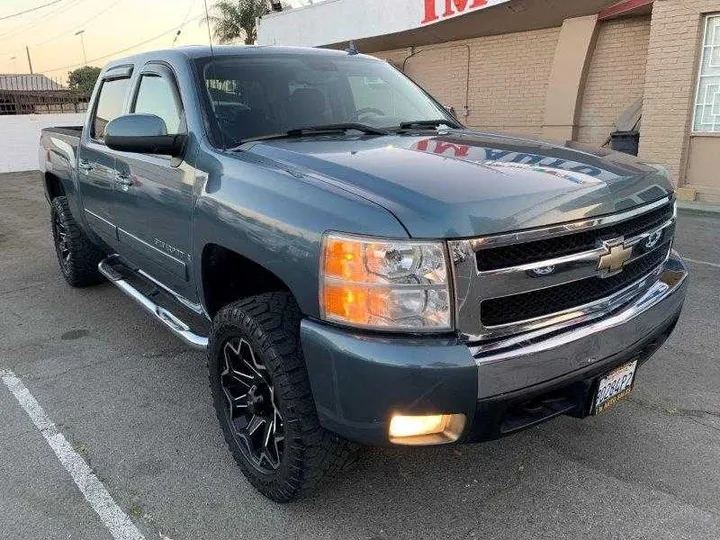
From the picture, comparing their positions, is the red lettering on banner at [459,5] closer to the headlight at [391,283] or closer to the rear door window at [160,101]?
the rear door window at [160,101]

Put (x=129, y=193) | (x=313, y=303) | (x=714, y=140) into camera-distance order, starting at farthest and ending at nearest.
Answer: (x=714, y=140) → (x=129, y=193) → (x=313, y=303)

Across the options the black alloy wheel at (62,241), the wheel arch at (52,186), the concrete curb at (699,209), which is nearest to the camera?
the black alloy wheel at (62,241)

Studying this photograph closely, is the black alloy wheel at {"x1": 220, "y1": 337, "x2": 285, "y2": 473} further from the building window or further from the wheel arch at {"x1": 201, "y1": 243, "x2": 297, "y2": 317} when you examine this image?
the building window

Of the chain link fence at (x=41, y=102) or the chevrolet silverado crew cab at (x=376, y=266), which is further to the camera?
the chain link fence at (x=41, y=102)

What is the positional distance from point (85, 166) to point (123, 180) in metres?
1.00

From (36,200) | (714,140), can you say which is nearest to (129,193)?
(714,140)

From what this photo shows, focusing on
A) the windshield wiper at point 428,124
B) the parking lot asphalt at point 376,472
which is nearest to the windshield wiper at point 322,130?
the windshield wiper at point 428,124

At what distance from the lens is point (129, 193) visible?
362cm

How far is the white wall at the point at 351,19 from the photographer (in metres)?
12.8

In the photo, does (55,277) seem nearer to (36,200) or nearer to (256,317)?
(256,317)

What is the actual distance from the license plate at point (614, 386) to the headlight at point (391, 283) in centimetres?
77

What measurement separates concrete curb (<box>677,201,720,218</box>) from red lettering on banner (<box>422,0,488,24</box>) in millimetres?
5352

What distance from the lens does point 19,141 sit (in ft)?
63.5

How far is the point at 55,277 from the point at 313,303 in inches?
200
